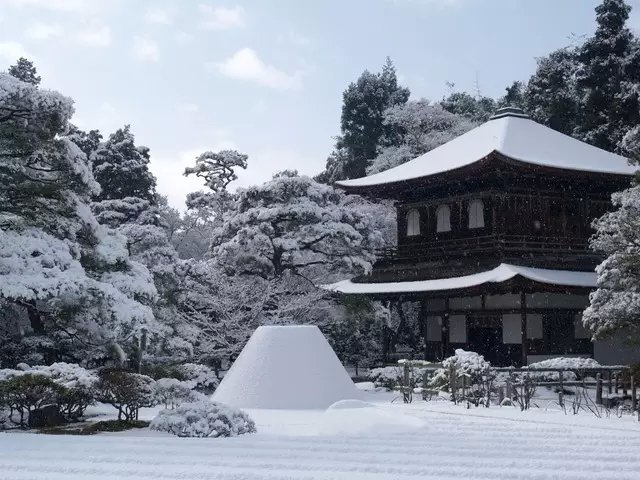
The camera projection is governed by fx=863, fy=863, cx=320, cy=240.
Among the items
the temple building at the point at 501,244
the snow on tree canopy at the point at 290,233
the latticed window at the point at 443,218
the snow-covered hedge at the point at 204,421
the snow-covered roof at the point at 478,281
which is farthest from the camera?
the latticed window at the point at 443,218

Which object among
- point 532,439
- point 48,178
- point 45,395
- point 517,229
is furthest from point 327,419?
point 517,229

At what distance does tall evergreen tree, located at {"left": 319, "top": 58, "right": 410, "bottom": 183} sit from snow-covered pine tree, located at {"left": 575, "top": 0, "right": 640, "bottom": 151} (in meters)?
15.4

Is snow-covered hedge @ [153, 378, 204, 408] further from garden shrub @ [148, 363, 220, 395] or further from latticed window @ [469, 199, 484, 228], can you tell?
latticed window @ [469, 199, 484, 228]

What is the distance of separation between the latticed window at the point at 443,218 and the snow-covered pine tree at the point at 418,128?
642 inches

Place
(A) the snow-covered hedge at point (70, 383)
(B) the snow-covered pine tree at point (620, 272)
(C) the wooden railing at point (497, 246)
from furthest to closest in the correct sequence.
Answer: (C) the wooden railing at point (497, 246) → (B) the snow-covered pine tree at point (620, 272) → (A) the snow-covered hedge at point (70, 383)

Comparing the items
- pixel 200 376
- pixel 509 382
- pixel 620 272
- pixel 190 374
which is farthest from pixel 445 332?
pixel 509 382

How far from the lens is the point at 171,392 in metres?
15.7

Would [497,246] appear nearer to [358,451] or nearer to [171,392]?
[171,392]

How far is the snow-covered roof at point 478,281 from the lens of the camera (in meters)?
25.8

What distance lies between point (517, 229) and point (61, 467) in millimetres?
21258

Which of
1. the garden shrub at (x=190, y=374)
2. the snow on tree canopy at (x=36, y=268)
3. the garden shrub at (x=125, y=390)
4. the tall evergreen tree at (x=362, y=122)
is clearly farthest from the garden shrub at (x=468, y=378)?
the tall evergreen tree at (x=362, y=122)

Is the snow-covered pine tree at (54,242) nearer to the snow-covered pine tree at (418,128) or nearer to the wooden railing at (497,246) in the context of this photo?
the wooden railing at (497,246)

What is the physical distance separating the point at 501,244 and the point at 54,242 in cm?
1611

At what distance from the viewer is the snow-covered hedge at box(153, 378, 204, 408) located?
1556 cm
